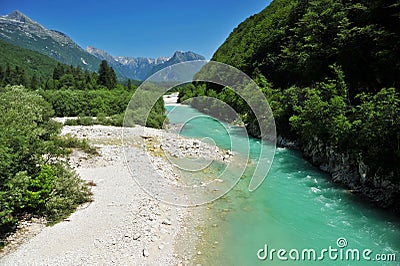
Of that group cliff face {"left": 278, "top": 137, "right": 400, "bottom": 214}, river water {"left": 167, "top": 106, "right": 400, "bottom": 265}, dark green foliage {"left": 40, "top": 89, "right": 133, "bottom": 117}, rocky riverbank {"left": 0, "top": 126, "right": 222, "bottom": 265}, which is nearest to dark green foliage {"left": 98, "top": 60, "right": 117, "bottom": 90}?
dark green foliage {"left": 40, "top": 89, "right": 133, "bottom": 117}

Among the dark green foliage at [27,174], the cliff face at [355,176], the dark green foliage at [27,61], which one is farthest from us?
the dark green foliage at [27,61]

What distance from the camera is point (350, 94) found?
18.9m

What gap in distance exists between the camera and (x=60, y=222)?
31.8ft

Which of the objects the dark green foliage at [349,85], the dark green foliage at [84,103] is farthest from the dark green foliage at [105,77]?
the dark green foliage at [349,85]

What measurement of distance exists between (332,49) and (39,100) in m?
20.6

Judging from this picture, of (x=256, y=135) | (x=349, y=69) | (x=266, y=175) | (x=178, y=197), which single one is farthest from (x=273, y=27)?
(x=178, y=197)

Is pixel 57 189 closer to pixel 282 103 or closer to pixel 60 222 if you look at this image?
pixel 60 222

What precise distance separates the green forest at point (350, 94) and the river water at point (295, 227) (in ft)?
5.76

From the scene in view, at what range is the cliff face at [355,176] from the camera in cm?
1170

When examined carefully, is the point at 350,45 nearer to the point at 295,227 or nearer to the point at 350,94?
the point at 350,94

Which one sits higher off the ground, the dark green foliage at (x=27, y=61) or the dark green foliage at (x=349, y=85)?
the dark green foliage at (x=27, y=61)

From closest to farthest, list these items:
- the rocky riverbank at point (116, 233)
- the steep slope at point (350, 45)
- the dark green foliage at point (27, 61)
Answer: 1. the rocky riverbank at point (116, 233)
2. the steep slope at point (350, 45)
3. the dark green foliage at point (27, 61)

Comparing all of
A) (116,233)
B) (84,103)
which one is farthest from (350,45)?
(84,103)

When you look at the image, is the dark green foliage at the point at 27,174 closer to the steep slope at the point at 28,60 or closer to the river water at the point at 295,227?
the river water at the point at 295,227
